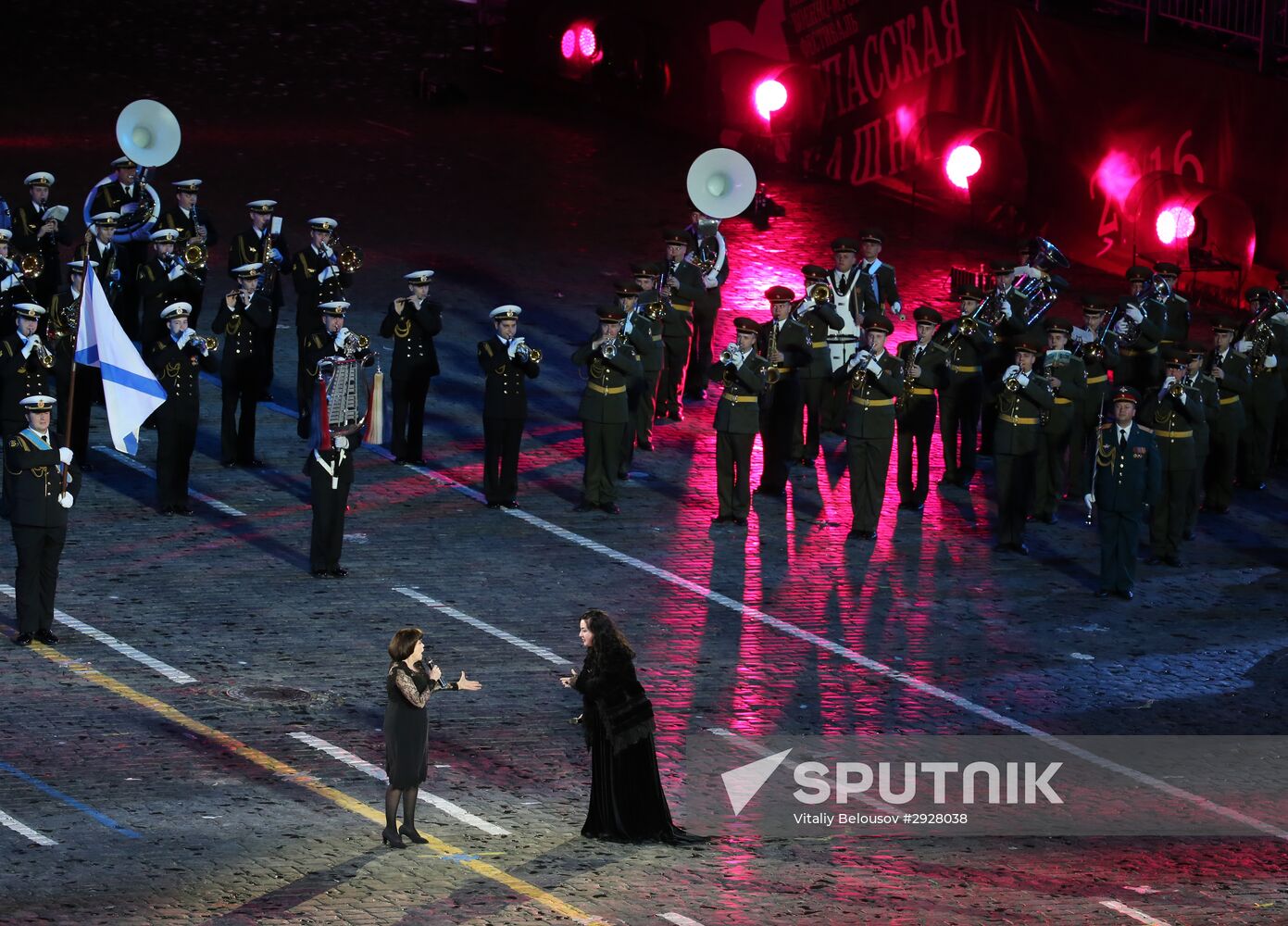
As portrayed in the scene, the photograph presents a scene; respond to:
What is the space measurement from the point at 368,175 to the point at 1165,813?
22571mm

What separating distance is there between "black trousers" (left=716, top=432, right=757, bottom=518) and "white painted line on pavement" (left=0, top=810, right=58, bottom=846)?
976 cm

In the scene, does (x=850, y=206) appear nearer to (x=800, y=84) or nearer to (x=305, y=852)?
(x=800, y=84)

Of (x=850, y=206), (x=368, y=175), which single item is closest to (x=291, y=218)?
(x=368, y=175)

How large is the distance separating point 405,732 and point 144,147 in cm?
1419

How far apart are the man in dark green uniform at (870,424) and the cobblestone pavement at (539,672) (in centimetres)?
46

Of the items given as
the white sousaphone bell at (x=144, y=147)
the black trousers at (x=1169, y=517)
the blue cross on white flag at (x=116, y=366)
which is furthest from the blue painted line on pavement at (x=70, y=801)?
the white sousaphone bell at (x=144, y=147)

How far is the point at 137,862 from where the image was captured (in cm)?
1528

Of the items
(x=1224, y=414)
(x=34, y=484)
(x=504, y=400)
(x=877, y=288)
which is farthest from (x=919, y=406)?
(x=34, y=484)

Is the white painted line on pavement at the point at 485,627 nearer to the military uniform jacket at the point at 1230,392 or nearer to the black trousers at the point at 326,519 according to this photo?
the black trousers at the point at 326,519

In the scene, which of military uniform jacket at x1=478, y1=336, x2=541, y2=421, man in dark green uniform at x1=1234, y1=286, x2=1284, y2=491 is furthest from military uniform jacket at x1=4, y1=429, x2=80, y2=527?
man in dark green uniform at x1=1234, y1=286, x2=1284, y2=491

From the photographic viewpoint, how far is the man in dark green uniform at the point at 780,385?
25.3 meters

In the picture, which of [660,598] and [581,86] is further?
[581,86]

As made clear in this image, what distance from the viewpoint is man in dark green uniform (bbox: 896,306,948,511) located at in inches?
991

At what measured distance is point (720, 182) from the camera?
92.2ft
